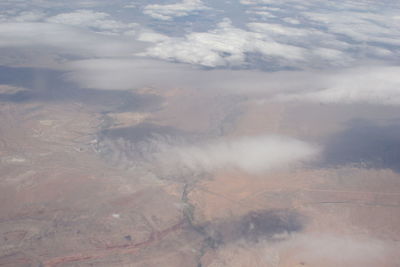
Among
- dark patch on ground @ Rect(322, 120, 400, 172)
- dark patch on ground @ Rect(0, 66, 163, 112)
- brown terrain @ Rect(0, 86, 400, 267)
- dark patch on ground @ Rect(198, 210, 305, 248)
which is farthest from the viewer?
dark patch on ground @ Rect(0, 66, 163, 112)

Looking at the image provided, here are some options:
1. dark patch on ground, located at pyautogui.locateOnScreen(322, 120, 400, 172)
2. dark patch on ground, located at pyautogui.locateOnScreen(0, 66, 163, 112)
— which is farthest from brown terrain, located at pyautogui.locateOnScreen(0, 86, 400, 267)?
dark patch on ground, located at pyautogui.locateOnScreen(0, 66, 163, 112)

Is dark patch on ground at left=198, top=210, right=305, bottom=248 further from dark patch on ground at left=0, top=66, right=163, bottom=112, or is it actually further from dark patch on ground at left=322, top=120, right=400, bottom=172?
dark patch on ground at left=0, top=66, right=163, bottom=112

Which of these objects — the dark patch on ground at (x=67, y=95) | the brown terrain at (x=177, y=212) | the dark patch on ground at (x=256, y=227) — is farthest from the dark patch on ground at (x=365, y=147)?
the dark patch on ground at (x=67, y=95)

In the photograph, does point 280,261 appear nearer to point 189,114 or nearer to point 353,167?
point 353,167

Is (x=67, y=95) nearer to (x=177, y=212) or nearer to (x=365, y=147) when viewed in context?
(x=177, y=212)

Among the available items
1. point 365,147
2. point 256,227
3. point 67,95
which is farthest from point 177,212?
point 67,95

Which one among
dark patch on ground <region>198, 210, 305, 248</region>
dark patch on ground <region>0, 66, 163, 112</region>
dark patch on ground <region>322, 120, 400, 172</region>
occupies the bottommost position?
dark patch on ground <region>0, 66, 163, 112</region>
